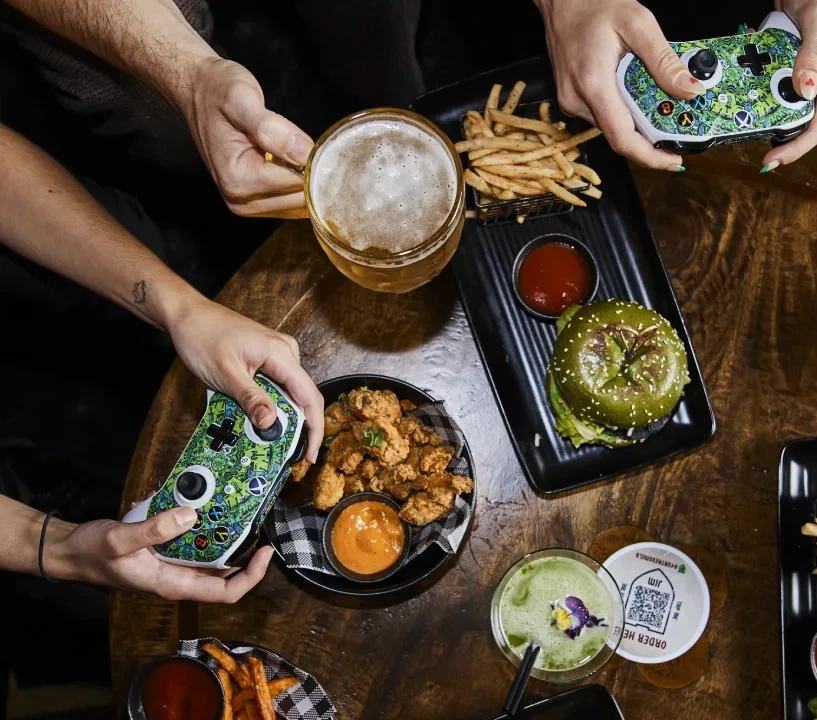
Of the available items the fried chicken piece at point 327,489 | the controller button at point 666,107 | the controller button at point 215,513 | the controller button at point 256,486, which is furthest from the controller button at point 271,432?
the controller button at point 666,107

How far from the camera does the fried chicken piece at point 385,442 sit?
286 cm

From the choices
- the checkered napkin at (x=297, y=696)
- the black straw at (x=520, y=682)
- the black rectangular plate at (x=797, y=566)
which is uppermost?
the checkered napkin at (x=297, y=696)

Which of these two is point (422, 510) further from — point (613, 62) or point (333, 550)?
point (613, 62)

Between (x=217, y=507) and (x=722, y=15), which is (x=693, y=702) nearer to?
(x=217, y=507)

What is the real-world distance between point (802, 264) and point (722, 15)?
64.8 inches

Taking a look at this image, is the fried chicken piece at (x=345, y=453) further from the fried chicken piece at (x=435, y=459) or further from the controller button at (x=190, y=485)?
the controller button at (x=190, y=485)

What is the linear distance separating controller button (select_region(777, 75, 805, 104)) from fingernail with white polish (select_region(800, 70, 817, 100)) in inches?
1.2

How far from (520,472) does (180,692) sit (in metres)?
1.43

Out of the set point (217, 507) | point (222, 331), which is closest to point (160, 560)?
point (217, 507)

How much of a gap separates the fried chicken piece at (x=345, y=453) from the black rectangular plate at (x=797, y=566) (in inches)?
62.4

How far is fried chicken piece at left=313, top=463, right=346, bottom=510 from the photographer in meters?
2.86

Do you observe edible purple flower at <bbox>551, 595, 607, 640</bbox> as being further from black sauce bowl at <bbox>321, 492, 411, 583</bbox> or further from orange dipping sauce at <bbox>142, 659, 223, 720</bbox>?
orange dipping sauce at <bbox>142, 659, 223, 720</bbox>

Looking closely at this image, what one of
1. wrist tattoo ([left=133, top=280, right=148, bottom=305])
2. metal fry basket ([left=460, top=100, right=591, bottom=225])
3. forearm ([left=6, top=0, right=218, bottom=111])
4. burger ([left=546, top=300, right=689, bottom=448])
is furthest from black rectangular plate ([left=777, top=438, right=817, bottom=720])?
forearm ([left=6, top=0, right=218, bottom=111])

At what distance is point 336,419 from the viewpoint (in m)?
2.96
